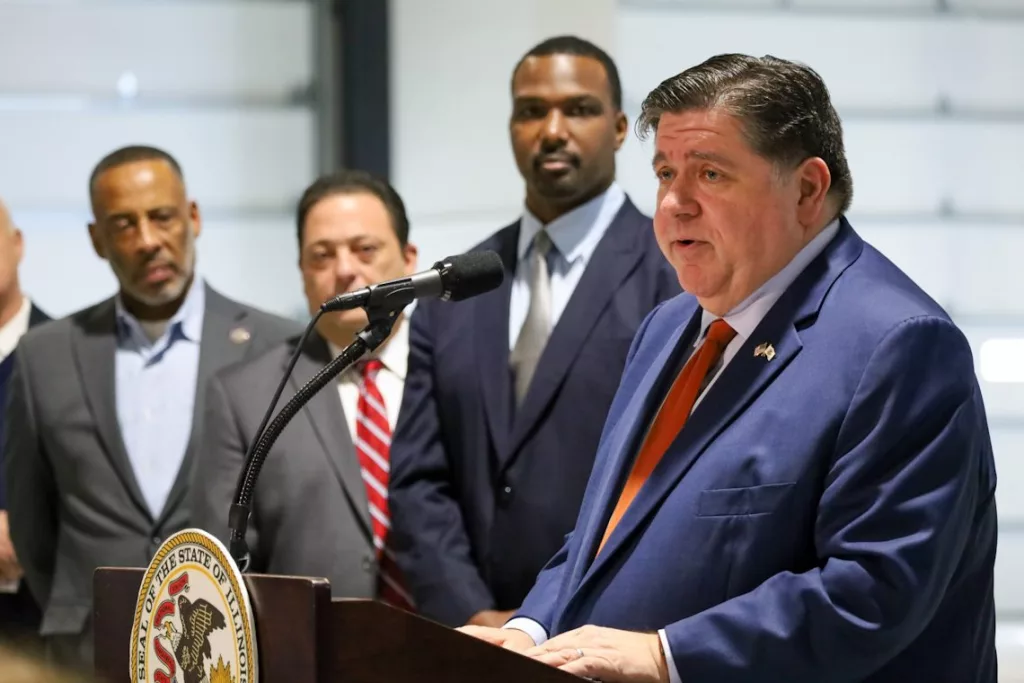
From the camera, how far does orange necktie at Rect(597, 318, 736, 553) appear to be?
2.02m

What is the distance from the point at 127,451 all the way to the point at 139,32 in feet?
6.94

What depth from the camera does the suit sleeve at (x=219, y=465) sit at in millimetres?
3125

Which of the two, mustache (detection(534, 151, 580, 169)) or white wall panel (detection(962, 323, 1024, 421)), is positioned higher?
mustache (detection(534, 151, 580, 169))

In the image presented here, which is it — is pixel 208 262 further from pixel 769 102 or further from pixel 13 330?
pixel 769 102

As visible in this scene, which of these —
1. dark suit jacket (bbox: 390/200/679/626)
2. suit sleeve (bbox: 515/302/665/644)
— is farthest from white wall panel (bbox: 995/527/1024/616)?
suit sleeve (bbox: 515/302/665/644)

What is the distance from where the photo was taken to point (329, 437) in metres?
3.11

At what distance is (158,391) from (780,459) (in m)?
2.06

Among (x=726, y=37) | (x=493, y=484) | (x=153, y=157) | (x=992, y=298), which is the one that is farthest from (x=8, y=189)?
(x=992, y=298)

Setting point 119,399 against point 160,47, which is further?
point 160,47

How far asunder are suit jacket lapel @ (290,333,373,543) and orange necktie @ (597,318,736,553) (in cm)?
114

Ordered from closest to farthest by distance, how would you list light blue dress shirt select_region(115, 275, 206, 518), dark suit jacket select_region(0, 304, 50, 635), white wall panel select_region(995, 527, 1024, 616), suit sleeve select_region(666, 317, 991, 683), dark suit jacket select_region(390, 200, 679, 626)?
suit sleeve select_region(666, 317, 991, 683) < dark suit jacket select_region(390, 200, 679, 626) < light blue dress shirt select_region(115, 275, 206, 518) < dark suit jacket select_region(0, 304, 50, 635) < white wall panel select_region(995, 527, 1024, 616)

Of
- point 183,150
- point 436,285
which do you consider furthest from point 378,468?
point 183,150

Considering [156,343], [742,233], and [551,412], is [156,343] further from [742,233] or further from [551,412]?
[742,233]

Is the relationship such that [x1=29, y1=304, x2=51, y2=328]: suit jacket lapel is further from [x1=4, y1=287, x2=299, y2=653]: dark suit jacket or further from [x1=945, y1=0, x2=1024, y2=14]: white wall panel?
[x1=945, y1=0, x2=1024, y2=14]: white wall panel
